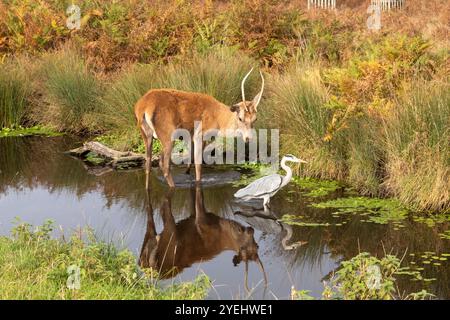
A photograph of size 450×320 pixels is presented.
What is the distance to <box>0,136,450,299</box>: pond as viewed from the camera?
294 inches

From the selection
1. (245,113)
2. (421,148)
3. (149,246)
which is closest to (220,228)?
(149,246)

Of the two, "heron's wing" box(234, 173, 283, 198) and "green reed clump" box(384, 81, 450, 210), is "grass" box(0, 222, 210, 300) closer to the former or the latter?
"heron's wing" box(234, 173, 283, 198)

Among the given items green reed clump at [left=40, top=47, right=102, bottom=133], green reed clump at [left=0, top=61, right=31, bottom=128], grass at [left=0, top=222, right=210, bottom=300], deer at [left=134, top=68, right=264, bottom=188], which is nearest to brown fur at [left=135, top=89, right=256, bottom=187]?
deer at [left=134, top=68, right=264, bottom=188]

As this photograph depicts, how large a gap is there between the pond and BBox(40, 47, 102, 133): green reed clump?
285cm

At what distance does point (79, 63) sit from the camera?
600 inches

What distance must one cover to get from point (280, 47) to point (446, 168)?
7.57 meters

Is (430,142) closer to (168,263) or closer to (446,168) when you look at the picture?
(446,168)

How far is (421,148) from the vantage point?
9.84 meters

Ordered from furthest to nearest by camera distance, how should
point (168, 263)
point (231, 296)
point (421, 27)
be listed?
point (421, 27) → point (168, 263) → point (231, 296)

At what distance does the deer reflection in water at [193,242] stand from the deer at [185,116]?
1.06 meters

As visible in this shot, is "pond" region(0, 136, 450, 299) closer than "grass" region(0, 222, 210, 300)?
No

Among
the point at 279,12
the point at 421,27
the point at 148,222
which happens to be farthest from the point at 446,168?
the point at 421,27

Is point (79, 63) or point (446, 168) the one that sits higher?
point (79, 63)

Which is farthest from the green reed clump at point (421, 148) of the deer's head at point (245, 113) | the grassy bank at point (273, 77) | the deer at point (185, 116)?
the deer at point (185, 116)
